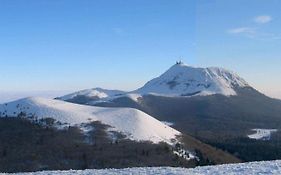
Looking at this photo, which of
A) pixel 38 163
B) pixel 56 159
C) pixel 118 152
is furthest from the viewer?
pixel 118 152

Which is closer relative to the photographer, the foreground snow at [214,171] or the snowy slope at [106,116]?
the foreground snow at [214,171]

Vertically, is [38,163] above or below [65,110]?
below

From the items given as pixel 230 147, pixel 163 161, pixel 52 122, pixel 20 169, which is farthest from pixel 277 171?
pixel 230 147

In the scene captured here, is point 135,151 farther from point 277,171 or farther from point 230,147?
point 277,171

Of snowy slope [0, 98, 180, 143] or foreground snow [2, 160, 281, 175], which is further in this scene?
snowy slope [0, 98, 180, 143]

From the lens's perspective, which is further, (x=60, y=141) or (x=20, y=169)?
(x=60, y=141)

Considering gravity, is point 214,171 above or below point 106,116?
above

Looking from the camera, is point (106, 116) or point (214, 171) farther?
point (106, 116)

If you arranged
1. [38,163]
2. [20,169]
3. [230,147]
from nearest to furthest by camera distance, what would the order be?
[20,169], [38,163], [230,147]
